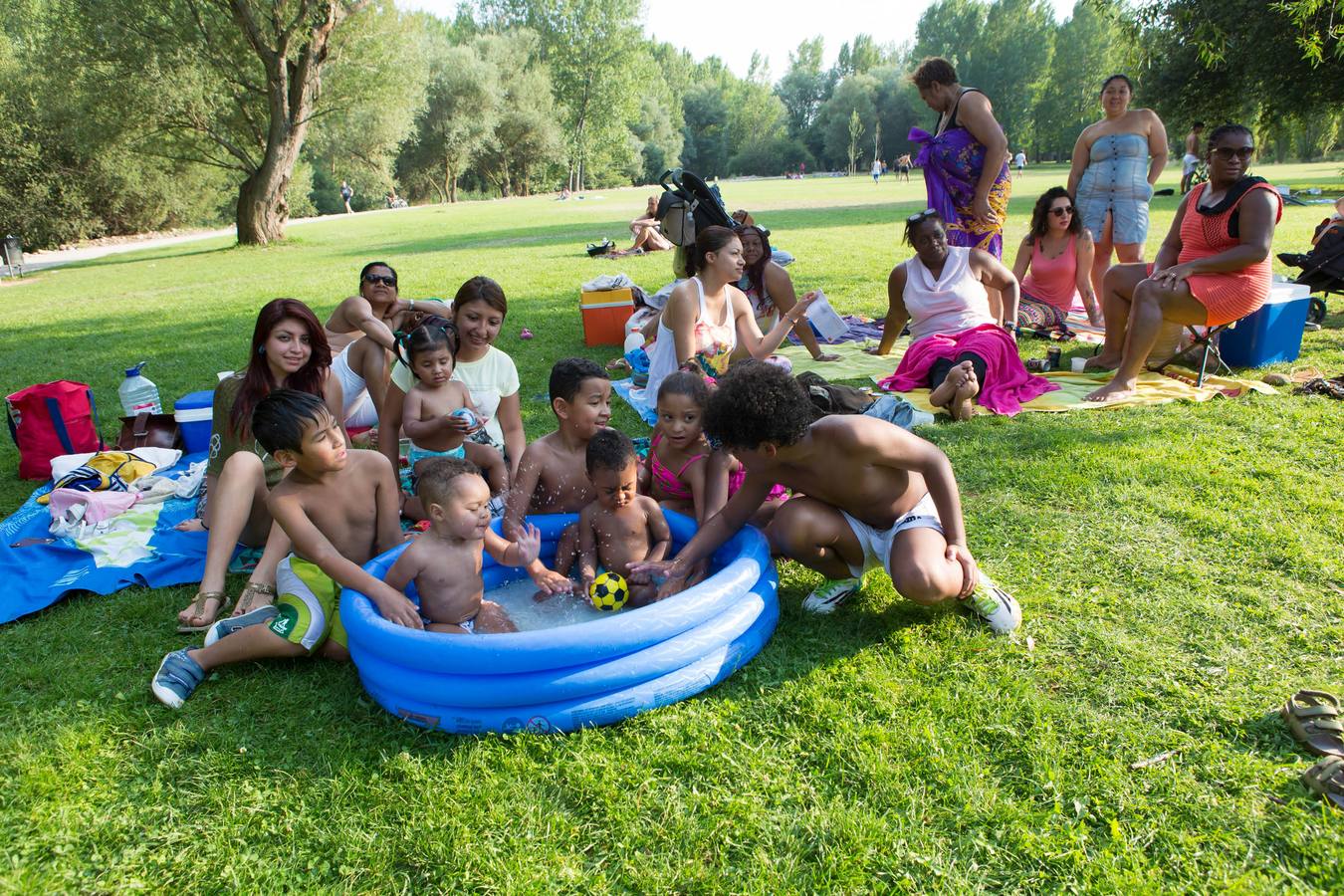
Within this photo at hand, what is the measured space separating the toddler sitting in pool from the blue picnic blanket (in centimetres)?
125

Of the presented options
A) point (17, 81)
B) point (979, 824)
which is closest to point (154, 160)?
Result: point (17, 81)

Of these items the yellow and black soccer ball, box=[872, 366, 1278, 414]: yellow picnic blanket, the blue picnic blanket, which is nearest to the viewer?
the yellow and black soccer ball

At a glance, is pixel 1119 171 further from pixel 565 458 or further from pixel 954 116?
pixel 565 458

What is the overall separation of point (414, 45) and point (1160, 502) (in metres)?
28.0

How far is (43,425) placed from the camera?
5.51m

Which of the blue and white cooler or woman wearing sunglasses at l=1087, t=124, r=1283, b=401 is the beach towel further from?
woman wearing sunglasses at l=1087, t=124, r=1283, b=401

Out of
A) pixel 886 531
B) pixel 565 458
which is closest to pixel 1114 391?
pixel 886 531

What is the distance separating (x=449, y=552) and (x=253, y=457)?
1186 mm

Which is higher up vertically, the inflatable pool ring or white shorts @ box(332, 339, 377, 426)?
white shorts @ box(332, 339, 377, 426)

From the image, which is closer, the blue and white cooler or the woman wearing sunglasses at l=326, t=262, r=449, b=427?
the woman wearing sunglasses at l=326, t=262, r=449, b=427

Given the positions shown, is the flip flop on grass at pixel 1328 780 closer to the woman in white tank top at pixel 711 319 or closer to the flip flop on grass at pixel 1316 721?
the flip flop on grass at pixel 1316 721

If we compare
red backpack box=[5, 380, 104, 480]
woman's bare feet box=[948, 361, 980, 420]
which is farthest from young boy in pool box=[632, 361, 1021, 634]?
red backpack box=[5, 380, 104, 480]

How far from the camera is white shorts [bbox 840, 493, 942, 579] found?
3363 millimetres

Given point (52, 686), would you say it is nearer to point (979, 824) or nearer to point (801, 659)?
point (801, 659)
